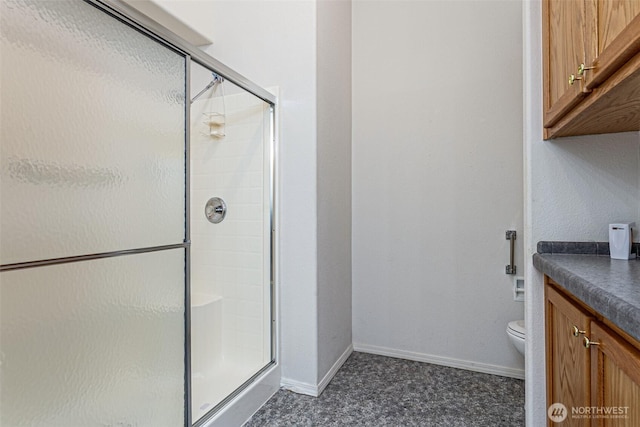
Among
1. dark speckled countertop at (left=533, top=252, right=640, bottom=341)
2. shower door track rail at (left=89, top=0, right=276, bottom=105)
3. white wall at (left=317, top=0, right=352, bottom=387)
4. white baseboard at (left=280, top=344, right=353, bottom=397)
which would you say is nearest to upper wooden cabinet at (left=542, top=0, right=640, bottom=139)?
dark speckled countertop at (left=533, top=252, right=640, bottom=341)

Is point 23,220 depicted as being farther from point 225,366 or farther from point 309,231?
point 225,366

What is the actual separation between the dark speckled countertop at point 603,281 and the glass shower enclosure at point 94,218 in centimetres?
137

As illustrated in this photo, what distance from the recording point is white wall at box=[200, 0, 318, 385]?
2107 millimetres

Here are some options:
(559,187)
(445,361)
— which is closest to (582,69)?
(559,187)

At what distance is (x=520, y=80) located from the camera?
7.59ft

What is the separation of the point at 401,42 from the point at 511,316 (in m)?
2.07

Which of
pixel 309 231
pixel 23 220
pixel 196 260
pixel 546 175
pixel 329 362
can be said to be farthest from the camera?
pixel 196 260

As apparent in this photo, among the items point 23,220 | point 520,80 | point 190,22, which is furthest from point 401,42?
point 23,220

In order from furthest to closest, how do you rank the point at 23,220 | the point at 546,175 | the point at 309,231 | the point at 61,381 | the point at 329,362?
1. the point at 329,362
2. the point at 309,231
3. the point at 546,175
4. the point at 61,381
5. the point at 23,220

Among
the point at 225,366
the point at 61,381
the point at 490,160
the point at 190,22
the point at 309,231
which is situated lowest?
the point at 225,366

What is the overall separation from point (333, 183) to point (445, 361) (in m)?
1.48

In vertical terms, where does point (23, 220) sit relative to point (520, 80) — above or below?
below

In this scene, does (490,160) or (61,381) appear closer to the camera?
(61,381)

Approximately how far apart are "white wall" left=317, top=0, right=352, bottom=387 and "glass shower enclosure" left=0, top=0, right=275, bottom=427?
697 millimetres
